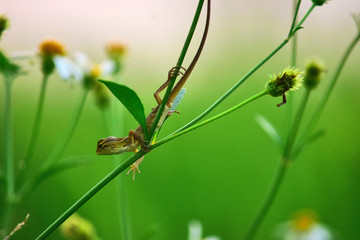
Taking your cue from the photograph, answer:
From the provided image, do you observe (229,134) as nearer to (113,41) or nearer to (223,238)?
(223,238)

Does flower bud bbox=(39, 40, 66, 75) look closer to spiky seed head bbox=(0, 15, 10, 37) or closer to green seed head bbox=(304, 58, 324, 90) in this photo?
spiky seed head bbox=(0, 15, 10, 37)

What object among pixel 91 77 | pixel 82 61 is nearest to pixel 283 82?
pixel 91 77

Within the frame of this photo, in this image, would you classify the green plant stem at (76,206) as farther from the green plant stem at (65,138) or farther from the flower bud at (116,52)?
the flower bud at (116,52)

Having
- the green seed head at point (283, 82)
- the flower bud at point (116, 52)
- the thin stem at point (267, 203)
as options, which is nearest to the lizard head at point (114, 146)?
the green seed head at point (283, 82)

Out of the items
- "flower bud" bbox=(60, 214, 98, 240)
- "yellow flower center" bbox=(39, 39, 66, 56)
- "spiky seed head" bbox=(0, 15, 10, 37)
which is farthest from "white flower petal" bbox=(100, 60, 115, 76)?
"spiky seed head" bbox=(0, 15, 10, 37)

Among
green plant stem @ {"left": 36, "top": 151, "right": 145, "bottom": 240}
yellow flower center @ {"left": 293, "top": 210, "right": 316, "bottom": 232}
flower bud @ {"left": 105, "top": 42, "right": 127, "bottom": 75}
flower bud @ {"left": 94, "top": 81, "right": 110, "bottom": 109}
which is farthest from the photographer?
yellow flower center @ {"left": 293, "top": 210, "right": 316, "bottom": 232}

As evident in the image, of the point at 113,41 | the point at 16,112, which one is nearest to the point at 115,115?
the point at 113,41

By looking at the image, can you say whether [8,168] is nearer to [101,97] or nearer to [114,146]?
[114,146]
